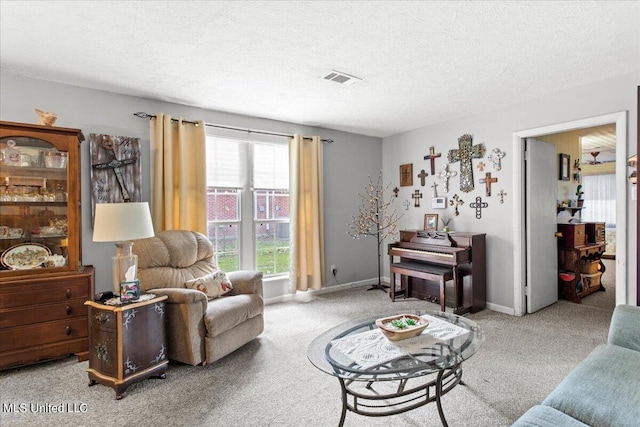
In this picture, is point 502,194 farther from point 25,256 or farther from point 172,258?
point 25,256

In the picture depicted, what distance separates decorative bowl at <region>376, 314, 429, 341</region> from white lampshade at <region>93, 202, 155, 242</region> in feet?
5.89

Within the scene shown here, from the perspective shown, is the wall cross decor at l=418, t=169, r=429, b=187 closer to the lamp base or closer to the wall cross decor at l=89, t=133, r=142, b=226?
the wall cross decor at l=89, t=133, r=142, b=226

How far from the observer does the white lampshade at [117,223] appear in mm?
2342

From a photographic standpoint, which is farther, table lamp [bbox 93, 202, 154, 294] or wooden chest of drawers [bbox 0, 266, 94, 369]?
wooden chest of drawers [bbox 0, 266, 94, 369]

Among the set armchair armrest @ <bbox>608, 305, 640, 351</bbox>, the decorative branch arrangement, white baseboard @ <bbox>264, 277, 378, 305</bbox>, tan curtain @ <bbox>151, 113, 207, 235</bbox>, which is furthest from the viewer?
the decorative branch arrangement

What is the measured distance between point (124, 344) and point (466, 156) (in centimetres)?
405

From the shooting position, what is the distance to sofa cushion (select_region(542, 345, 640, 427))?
1319 millimetres

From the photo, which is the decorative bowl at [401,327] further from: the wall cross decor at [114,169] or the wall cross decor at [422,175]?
the wall cross decor at [422,175]

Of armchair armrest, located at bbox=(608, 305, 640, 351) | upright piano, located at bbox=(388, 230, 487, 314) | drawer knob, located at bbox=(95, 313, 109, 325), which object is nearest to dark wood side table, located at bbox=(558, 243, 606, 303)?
upright piano, located at bbox=(388, 230, 487, 314)

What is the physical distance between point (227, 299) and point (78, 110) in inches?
88.4

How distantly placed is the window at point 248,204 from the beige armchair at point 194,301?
71 centimetres

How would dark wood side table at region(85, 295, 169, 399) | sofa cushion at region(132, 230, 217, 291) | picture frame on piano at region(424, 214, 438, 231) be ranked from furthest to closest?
picture frame on piano at region(424, 214, 438, 231)
sofa cushion at region(132, 230, 217, 291)
dark wood side table at region(85, 295, 169, 399)

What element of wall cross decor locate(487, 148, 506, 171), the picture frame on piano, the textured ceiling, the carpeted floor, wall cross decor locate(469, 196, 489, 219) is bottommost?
the carpeted floor

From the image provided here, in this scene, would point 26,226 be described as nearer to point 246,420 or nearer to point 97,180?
point 97,180
